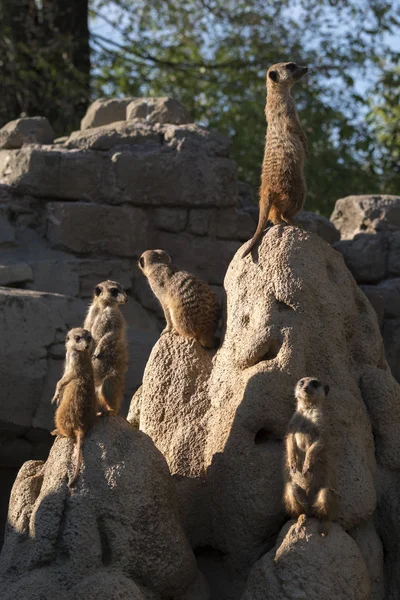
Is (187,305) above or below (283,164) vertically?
below

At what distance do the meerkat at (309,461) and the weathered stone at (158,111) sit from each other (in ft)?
16.3

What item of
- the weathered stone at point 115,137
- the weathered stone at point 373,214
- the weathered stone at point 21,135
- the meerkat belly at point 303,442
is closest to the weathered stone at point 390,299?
the weathered stone at point 373,214

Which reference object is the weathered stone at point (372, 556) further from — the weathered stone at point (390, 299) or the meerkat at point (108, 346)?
the weathered stone at point (390, 299)

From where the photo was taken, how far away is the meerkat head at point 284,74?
6.58 metres

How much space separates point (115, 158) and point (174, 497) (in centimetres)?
447

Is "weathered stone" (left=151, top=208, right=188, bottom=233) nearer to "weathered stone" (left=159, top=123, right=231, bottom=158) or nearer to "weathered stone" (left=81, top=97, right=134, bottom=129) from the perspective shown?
"weathered stone" (left=159, top=123, right=231, bottom=158)

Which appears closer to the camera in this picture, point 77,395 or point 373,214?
point 77,395

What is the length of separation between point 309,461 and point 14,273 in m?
4.18

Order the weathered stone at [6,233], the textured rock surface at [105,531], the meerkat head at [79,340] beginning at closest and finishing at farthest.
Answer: the textured rock surface at [105,531]
the meerkat head at [79,340]
the weathered stone at [6,233]

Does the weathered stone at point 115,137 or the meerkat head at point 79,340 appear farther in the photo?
the weathered stone at point 115,137

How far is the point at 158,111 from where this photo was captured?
1008cm

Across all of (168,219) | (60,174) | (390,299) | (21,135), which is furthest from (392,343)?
(21,135)

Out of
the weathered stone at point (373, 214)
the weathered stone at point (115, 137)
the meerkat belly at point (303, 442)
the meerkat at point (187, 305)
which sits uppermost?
the weathered stone at point (115, 137)

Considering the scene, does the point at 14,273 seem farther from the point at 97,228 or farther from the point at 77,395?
the point at 77,395
